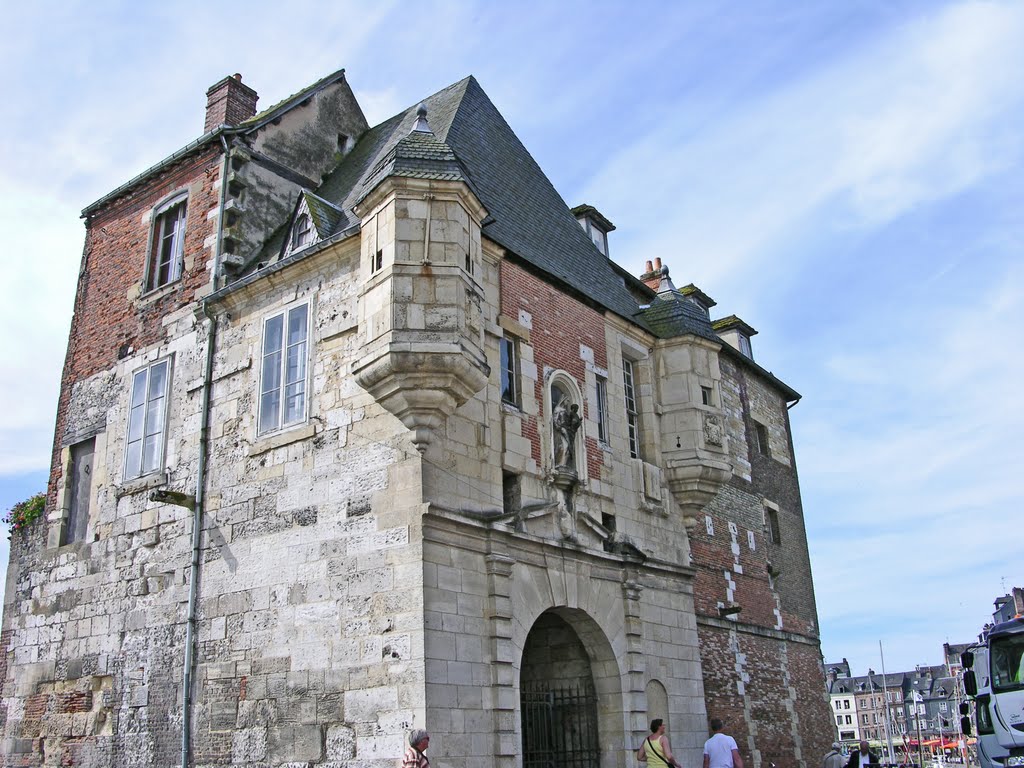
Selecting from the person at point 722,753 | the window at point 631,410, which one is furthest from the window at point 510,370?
the person at point 722,753

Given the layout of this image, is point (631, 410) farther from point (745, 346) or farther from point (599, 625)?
point (745, 346)

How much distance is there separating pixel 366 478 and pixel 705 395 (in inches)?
266

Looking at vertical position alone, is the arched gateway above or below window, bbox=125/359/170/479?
below

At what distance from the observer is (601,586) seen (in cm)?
1231

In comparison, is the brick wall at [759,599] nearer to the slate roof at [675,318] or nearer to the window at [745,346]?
the window at [745,346]

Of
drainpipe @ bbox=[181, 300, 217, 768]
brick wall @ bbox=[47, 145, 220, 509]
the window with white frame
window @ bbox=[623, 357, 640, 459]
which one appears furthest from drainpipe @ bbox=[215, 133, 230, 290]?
window @ bbox=[623, 357, 640, 459]

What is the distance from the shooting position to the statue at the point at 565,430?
12.4 meters

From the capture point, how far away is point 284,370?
1190 cm

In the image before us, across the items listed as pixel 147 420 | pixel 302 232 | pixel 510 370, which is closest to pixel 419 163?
pixel 302 232

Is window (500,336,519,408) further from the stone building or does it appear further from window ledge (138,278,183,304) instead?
window ledge (138,278,183,304)

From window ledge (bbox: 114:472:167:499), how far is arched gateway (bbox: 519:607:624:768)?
5553 mm

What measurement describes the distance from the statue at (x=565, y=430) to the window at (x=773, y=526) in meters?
9.13

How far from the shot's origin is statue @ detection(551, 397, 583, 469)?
12.4 meters

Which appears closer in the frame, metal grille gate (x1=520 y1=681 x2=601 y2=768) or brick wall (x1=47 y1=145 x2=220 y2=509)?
metal grille gate (x1=520 y1=681 x2=601 y2=768)
